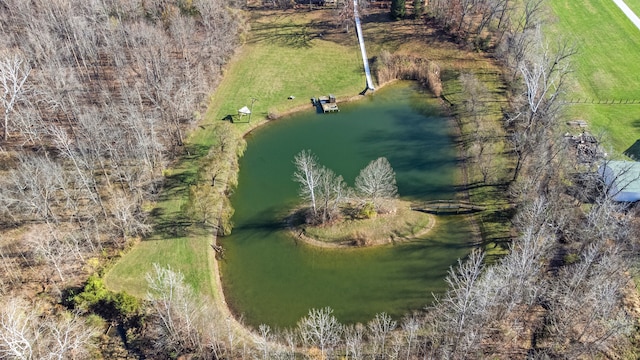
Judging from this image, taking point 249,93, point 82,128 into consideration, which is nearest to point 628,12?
point 249,93

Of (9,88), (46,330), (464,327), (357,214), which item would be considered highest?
(9,88)

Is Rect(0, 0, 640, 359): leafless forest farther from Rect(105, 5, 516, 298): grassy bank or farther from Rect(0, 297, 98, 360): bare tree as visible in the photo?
Rect(105, 5, 516, 298): grassy bank

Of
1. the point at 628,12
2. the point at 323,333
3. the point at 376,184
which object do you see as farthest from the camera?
the point at 628,12

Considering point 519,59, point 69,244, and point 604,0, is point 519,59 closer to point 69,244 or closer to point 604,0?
point 604,0

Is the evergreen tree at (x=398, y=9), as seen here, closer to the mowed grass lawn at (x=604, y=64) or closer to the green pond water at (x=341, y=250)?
the green pond water at (x=341, y=250)

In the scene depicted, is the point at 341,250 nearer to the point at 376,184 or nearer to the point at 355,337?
the point at 376,184

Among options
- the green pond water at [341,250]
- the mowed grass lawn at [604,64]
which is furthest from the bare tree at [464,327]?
the mowed grass lawn at [604,64]

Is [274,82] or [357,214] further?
[274,82]

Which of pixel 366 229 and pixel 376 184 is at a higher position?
pixel 376 184
